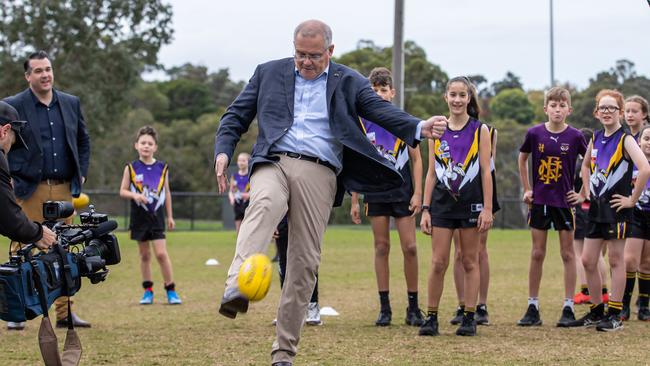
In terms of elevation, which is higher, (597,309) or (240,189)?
(240,189)

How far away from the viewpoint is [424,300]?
11.3 metres

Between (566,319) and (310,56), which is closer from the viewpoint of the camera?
(310,56)

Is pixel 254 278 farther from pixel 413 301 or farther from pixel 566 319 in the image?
pixel 566 319

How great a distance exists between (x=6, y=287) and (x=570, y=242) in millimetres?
5611

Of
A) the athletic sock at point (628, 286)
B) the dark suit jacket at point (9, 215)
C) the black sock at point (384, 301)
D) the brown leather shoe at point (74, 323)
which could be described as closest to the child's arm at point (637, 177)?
the athletic sock at point (628, 286)

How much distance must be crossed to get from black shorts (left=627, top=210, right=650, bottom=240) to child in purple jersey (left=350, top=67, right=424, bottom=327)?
2131mm

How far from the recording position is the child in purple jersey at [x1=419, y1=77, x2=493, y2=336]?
8109 mm

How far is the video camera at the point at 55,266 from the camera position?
17.7 feet

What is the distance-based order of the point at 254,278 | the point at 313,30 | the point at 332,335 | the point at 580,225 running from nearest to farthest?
the point at 254,278 → the point at 313,30 → the point at 332,335 → the point at 580,225

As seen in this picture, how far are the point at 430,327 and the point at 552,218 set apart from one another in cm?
189

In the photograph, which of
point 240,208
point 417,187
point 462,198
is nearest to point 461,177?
point 462,198

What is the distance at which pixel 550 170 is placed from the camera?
9125 mm

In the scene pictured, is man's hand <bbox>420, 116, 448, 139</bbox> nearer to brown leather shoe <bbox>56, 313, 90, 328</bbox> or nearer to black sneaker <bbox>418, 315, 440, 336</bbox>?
black sneaker <bbox>418, 315, 440, 336</bbox>

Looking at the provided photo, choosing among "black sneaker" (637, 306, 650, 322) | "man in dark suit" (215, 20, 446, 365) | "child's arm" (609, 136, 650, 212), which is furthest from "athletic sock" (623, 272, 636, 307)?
"man in dark suit" (215, 20, 446, 365)
